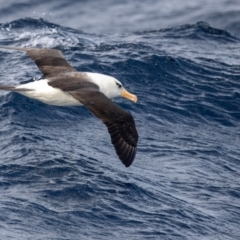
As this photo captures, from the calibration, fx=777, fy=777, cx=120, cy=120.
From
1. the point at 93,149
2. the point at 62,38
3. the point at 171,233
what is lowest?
the point at 171,233

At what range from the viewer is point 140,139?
13.3 meters

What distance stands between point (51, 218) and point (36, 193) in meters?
0.78

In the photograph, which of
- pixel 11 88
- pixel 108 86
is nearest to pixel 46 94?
pixel 11 88

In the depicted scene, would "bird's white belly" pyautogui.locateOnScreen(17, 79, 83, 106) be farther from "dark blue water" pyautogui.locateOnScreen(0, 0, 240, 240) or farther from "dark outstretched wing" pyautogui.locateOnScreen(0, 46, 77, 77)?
"dark blue water" pyautogui.locateOnScreen(0, 0, 240, 240)

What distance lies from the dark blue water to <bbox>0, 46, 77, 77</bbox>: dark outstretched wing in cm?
124

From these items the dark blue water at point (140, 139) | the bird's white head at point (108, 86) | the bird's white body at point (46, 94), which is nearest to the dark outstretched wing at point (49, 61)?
the bird's white head at point (108, 86)

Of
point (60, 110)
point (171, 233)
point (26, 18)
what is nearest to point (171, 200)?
point (171, 233)

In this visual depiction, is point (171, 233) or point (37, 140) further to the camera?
point (37, 140)

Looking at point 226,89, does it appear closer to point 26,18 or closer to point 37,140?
point 37,140

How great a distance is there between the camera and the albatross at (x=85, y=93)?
10453 millimetres

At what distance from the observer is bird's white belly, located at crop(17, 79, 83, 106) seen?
11.3m

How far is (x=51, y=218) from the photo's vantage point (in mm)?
10406

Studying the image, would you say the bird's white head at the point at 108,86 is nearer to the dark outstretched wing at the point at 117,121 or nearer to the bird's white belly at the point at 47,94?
the bird's white belly at the point at 47,94

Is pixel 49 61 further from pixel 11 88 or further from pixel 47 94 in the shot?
pixel 11 88
